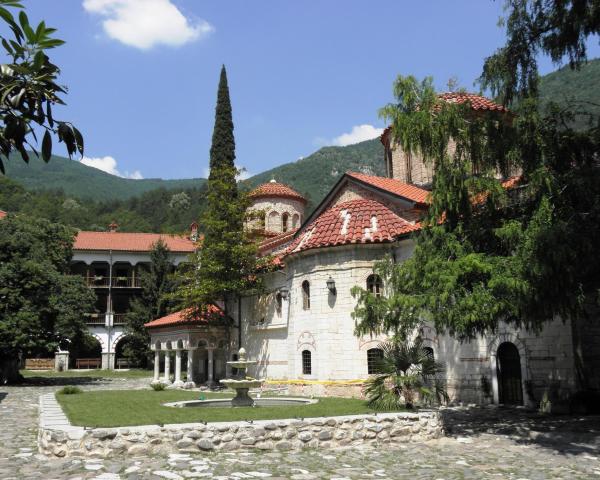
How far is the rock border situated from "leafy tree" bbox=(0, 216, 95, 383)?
13.9 m

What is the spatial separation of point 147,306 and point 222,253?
18.5 m

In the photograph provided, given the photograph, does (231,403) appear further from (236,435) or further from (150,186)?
(150,186)

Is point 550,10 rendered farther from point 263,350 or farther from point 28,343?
point 28,343

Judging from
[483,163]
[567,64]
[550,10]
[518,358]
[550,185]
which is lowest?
[518,358]

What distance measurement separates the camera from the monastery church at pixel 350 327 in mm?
15242

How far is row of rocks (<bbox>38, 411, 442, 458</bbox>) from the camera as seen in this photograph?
8852mm

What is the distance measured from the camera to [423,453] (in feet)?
32.3

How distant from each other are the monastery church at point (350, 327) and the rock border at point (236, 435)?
5.23 metres

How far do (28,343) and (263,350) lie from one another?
32.8ft

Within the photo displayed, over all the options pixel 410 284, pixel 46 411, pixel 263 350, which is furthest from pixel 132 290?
pixel 410 284

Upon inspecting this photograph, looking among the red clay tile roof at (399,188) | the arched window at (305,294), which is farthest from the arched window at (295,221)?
the arched window at (305,294)

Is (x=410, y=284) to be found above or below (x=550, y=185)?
below

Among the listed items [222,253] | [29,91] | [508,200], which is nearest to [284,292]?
[222,253]

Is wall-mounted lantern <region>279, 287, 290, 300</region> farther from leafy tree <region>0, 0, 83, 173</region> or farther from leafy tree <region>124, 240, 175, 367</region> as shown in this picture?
leafy tree <region>0, 0, 83, 173</region>
